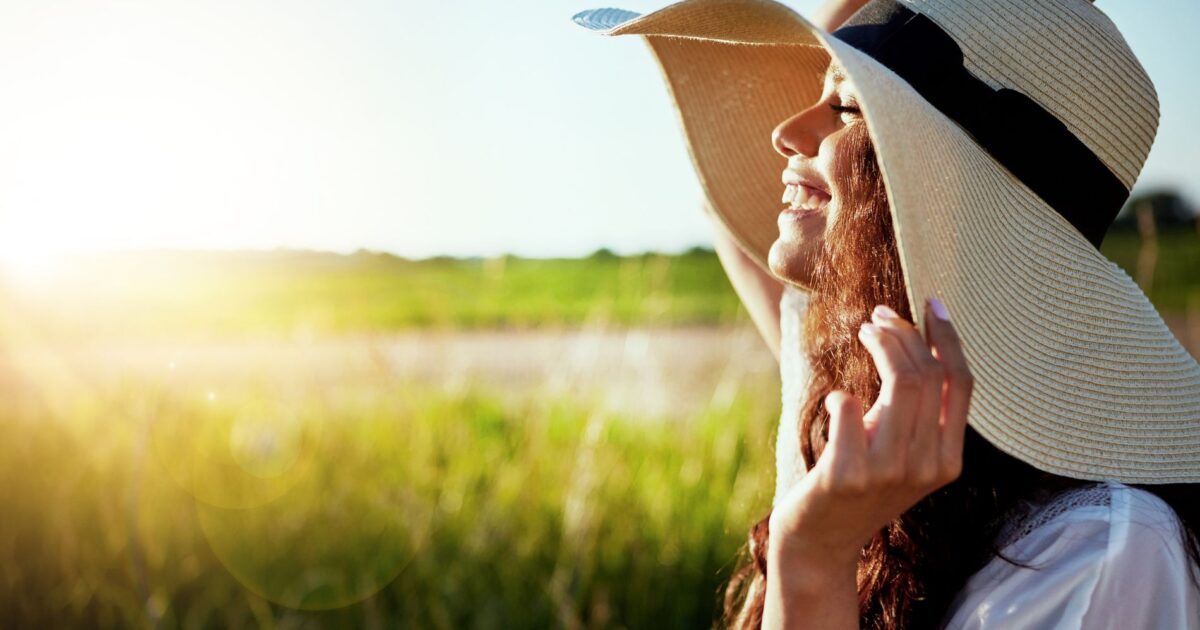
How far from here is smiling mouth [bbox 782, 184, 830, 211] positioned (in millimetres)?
1413

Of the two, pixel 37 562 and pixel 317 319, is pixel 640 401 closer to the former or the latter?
pixel 317 319

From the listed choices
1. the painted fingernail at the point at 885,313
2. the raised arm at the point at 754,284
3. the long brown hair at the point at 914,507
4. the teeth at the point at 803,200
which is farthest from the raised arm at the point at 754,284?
the painted fingernail at the point at 885,313

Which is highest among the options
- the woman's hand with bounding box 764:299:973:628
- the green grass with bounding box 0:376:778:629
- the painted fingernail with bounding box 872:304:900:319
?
the painted fingernail with bounding box 872:304:900:319

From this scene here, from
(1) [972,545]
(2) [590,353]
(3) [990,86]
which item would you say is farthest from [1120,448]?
(2) [590,353]

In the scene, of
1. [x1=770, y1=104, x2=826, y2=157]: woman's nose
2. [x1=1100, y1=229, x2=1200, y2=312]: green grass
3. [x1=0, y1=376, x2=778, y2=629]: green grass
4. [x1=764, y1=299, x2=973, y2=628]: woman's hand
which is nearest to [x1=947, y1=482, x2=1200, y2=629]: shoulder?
[x1=764, y1=299, x2=973, y2=628]: woman's hand

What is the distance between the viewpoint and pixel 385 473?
3379 mm

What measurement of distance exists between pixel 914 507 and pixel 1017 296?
334mm

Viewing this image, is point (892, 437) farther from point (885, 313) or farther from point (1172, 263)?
point (1172, 263)

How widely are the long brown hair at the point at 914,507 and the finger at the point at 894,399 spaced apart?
308 millimetres

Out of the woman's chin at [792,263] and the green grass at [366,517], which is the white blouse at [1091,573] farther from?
the green grass at [366,517]

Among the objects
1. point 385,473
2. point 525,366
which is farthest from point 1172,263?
point 385,473

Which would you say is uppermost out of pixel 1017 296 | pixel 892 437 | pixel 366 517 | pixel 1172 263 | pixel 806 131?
pixel 806 131

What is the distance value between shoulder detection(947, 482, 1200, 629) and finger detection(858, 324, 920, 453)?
318mm

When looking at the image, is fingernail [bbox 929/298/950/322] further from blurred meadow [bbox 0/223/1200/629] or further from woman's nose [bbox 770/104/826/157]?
blurred meadow [bbox 0/223/1200/629]
